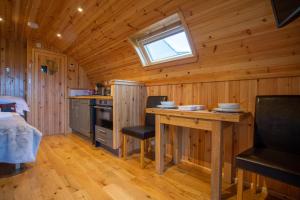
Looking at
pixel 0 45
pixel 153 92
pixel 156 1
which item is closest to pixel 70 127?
pixel 0 45

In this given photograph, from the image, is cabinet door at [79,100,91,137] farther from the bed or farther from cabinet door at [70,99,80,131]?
the bed

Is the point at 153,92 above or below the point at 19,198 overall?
above

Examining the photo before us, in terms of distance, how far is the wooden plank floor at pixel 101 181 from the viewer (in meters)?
1.67

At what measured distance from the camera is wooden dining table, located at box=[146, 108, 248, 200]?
5.08 feet

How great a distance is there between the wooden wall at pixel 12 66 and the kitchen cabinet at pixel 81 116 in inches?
48.9

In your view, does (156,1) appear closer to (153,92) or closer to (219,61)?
(219,61)

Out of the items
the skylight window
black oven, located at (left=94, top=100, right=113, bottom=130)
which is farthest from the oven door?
the skylight window

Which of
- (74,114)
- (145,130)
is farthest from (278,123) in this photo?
(74,114)

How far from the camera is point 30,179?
1.97 meters

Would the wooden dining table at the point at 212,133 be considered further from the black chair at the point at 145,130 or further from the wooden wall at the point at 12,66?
the wooden wall at the point at 12,66

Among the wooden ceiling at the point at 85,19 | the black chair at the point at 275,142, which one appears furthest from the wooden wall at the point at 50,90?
the black chair at the point at 275,142

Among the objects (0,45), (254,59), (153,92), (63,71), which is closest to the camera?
(254,59)

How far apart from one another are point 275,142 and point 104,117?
245 centimetres

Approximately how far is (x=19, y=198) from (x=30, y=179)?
0.41m
